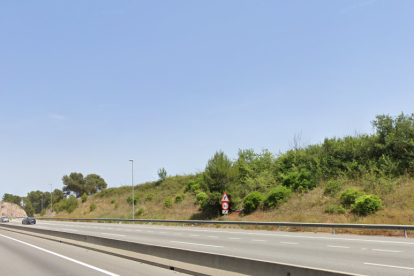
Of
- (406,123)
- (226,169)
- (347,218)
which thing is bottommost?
(347,218)

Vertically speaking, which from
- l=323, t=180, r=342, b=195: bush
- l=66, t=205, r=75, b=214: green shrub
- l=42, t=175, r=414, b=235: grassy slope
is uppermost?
l=323, t=180, r=342, b=195: bush

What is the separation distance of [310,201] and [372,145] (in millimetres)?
8877

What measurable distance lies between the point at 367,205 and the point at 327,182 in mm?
8490

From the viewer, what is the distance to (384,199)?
94.5 ft

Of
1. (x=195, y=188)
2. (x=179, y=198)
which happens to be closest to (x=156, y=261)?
(x=179, y=198)

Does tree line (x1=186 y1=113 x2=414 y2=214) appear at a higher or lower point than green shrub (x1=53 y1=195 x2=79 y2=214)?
higher

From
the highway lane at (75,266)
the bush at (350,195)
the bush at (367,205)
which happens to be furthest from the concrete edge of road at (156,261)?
the bush at (350,195)

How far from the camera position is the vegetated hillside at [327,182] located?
93.4 ft

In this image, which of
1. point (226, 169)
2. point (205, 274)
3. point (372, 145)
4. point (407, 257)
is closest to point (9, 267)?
point (205, 274)

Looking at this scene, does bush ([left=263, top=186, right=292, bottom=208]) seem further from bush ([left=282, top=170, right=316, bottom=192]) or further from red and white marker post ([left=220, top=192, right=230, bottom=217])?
red and white marker post ([left=220, top=192, right=230, bottom=217])

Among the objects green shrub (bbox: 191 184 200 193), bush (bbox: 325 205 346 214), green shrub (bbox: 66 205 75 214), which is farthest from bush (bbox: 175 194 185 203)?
green shrub (bbox: 66 205 75 214)

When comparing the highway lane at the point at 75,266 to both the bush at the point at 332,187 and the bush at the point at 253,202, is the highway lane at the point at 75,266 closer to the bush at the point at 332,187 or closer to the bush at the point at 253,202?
the bush at the point at 332,187

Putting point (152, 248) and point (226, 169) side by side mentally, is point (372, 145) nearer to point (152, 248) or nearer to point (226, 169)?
point (226, 169)

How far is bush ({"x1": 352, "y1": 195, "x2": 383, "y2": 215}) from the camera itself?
27.4m
